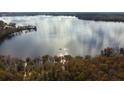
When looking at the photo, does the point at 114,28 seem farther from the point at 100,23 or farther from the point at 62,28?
the point at 62,28

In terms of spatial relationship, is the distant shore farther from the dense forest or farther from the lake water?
the dense forest

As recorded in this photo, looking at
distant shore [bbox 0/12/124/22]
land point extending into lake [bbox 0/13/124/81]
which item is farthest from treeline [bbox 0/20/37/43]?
distant shore [bbox 0/12/124/22]

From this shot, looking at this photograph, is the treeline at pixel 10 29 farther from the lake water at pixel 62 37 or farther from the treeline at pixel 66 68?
the treeline at pixel 66 68

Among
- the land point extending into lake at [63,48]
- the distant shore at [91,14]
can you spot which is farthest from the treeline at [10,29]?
the distant shore at [91,14]

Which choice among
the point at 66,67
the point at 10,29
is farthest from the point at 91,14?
the point at 10,29

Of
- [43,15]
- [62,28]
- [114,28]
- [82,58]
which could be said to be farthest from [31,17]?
[114,28]

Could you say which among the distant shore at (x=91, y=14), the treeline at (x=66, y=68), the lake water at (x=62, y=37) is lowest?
the treeline at (x=66, y=68)
